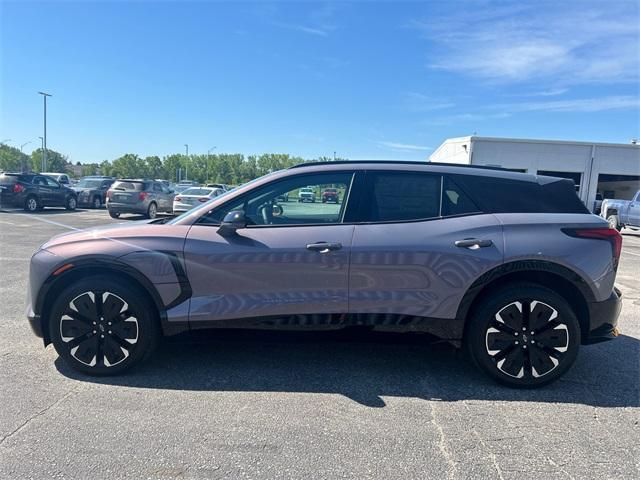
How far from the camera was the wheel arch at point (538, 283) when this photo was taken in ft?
11.8

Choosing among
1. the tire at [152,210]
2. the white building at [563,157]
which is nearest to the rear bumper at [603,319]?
the tire at [152,210]

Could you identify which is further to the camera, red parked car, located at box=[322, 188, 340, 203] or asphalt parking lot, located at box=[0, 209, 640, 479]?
red parked car, located at box=[322, 188, 340, 203]

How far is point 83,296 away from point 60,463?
4.50 ft

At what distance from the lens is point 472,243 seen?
11.7ft

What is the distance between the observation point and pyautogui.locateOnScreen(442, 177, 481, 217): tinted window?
3748 millimetres

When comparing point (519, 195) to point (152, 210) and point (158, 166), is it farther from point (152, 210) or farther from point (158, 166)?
point (158, 166)

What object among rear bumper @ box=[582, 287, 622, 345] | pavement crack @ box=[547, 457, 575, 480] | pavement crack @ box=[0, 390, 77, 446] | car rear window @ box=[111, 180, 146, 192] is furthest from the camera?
car rear window @ box=[111, 180, 146, 192]

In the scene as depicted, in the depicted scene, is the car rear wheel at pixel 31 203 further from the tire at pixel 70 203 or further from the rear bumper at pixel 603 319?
the rear bumper at pixel 603 319

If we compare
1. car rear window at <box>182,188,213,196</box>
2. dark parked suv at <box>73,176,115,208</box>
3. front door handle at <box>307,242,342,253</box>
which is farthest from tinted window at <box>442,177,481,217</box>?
dark parked suv at <box>73,176,115,208</box>

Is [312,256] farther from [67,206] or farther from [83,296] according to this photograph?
[67,206]

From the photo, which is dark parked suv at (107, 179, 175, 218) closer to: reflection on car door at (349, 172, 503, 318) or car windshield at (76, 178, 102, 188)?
car windshield at (76, 178, 102, 188)

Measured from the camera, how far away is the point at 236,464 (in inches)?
103

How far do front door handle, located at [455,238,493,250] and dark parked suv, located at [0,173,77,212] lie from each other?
808 inches

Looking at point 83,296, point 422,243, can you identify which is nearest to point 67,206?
point 83,296
